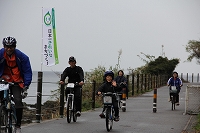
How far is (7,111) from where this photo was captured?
29.0 feet

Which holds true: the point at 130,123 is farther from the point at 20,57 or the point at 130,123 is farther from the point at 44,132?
the point at 20,57

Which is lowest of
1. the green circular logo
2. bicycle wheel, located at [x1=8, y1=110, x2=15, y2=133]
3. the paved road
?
the paved road

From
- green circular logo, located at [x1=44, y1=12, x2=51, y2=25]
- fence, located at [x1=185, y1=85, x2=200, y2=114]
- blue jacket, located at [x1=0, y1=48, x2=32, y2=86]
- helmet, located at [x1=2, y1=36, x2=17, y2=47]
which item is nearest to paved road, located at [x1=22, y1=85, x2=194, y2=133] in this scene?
fence, located at [x1=185, y1=85, x2=200, y2=114]

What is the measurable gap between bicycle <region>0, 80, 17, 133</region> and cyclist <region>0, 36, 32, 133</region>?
232 millimetres

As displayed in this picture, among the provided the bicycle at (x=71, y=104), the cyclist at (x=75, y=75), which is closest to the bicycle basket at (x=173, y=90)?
the cyclist at (x=75, y=75)

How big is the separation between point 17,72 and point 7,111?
90cm

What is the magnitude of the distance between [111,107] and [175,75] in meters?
9.97

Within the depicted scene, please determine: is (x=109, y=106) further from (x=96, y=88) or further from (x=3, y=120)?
(x=96, y=88)

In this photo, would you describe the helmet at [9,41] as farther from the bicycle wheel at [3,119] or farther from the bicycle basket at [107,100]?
the bicycle basket at [107,100]

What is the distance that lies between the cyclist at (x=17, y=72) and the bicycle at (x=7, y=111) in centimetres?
23

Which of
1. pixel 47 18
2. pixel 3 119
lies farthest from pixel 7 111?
pixel 47 18

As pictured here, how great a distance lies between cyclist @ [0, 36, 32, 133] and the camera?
30.4ft

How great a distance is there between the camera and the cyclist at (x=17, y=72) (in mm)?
9258

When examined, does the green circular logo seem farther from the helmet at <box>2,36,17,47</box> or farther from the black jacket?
the helmet at <box>2,36,17,47</box>
